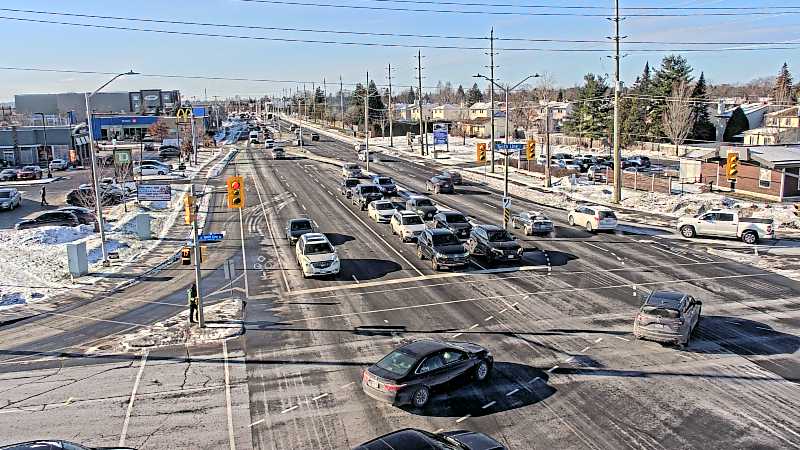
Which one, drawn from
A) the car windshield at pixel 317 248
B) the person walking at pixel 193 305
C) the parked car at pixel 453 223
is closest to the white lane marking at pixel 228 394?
the person walking at pixel 193 305

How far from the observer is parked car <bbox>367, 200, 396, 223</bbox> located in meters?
41.8

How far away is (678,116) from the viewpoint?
84.4 metres

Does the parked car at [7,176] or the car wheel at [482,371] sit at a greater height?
the parked car at [7,176]

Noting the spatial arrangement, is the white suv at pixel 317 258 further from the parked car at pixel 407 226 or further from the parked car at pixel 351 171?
the parked car at pixel 351 171

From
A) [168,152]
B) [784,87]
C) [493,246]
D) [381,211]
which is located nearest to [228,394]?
[493,246]

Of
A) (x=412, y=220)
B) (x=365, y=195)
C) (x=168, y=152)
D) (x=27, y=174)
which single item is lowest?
(x=412, y=220)

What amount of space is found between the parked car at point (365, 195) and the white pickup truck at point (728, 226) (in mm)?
20515

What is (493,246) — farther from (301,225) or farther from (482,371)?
(482,371)

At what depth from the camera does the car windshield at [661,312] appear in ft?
63.6

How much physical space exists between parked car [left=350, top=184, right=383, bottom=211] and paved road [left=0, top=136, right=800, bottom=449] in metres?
12.6

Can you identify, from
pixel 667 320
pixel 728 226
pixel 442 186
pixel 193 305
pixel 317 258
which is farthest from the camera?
pixel 442 186

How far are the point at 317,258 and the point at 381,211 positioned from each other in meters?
13.9

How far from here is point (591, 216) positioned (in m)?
38.6

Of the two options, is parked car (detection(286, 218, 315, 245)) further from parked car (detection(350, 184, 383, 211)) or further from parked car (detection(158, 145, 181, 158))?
parked car (detection(158, 145, 181, 158))
